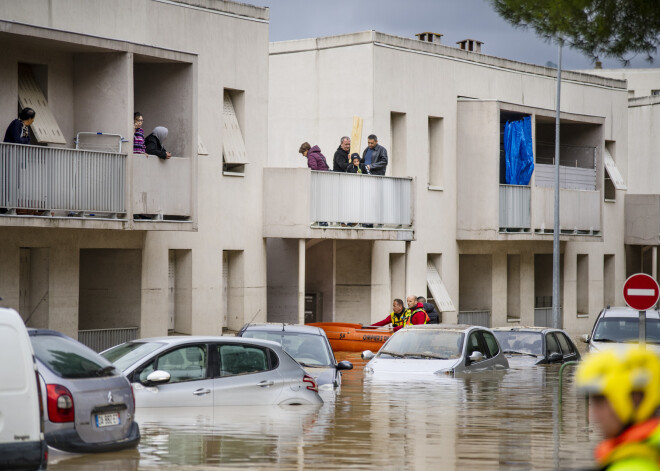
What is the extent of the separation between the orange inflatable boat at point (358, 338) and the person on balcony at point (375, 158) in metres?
4.25

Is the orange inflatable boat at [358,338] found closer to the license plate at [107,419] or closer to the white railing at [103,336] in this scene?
the white railing at [103,336]

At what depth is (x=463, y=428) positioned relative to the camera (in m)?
14.9

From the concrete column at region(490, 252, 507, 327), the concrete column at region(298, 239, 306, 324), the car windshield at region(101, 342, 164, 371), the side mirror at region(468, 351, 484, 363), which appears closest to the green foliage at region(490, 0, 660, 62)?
the side mirror at region(468, 351, 484, 363)

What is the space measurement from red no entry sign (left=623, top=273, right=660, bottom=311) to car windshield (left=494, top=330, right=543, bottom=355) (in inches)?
196

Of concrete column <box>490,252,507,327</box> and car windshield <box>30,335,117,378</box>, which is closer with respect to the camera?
car windshield <box>30,335,117,378</box>

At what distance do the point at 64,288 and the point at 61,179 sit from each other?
9.70ft

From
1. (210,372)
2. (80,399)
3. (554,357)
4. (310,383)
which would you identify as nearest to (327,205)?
(554,357)

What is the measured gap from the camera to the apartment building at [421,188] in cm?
2958

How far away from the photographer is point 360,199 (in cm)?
2936

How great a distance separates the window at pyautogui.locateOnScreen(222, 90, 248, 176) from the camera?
28.0 m

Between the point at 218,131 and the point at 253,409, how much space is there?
14.8 metres

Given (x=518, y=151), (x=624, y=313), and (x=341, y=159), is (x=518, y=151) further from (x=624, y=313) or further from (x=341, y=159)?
(x=624, y=313)

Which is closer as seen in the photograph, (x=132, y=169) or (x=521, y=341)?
(x=132, y=169)

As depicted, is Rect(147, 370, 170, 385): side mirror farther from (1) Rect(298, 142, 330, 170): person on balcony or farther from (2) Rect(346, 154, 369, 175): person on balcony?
(2) Rect(346, 154, 369, 175): person on balcony
